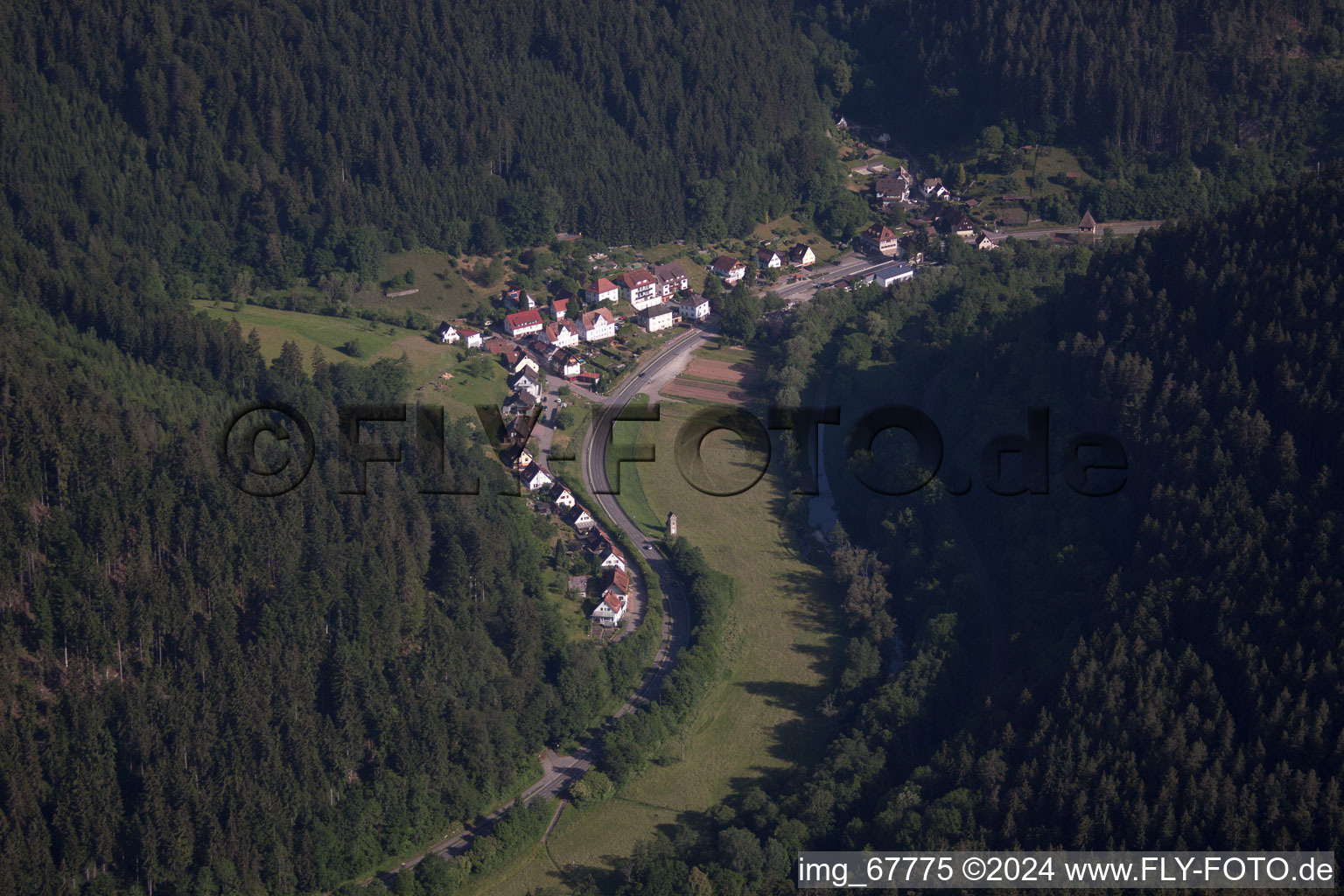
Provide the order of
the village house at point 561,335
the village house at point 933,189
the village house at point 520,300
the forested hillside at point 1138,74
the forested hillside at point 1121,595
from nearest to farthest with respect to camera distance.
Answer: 1. the forested hillside at point 1121,595
2. the village house at point 561,335
3. the village house at point 520,300
4. the forested hillside at point 1138,74
5. the village house at point 933,189

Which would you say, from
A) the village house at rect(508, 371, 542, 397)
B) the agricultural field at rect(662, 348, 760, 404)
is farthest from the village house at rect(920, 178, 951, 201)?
the village house at rect(508, 371, 542, 397)

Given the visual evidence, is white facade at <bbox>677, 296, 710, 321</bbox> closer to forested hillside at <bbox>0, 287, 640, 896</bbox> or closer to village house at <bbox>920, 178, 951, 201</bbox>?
village house at <bbox>920, 178, 951, 201</bbox>

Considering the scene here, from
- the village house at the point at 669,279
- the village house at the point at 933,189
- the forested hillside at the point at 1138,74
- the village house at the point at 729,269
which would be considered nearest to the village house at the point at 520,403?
the village house at the point at 669,279

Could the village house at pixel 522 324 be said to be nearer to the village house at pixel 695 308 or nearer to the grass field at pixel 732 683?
the village house at pixel 695 308

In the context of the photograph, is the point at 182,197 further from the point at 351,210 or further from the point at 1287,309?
the point at 1287,309

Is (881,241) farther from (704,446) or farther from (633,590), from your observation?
(633,590)

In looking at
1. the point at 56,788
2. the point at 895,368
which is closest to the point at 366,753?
the point at 56,788

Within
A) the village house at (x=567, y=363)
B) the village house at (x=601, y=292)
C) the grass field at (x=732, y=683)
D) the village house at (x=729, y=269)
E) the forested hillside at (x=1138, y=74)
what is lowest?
the grass field at (x=732, y=683)
